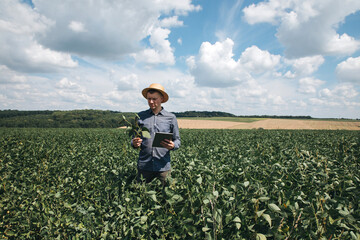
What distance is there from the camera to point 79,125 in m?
61.0

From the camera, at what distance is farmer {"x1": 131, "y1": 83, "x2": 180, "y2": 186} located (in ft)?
10.8

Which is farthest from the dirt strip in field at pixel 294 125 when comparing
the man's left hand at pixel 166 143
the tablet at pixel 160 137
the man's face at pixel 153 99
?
the tablet at pixel 160 137

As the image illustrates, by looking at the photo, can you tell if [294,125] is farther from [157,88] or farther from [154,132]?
[157,88]

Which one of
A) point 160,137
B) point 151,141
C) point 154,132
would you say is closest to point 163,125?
point 154,132

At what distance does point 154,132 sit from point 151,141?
0.17 meters

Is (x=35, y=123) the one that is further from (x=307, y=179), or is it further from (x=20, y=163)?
(x=307, y=179)

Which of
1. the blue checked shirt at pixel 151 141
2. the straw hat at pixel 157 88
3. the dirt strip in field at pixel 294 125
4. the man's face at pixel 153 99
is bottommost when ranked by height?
the dirt strip in field at pixel 294 125

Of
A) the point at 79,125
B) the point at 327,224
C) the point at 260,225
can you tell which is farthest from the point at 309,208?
the point at 79,125

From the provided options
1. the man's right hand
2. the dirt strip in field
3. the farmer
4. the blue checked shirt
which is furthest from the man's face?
the dirt strip in field

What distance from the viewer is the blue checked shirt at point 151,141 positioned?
3311 mm

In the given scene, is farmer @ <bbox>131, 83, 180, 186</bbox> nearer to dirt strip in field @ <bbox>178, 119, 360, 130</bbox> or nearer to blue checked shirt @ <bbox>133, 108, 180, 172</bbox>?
blue checked shirt @ <bbox>133, 108, 180, 172</bbox>

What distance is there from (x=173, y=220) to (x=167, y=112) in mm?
1950

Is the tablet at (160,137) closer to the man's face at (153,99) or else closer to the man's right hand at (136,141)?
the man's right hand at (136,141)

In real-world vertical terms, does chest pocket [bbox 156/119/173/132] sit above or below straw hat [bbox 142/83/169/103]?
below
